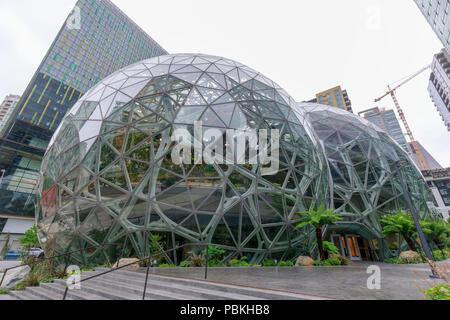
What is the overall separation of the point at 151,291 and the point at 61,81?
83.2 metres

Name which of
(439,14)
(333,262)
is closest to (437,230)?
(333,262)

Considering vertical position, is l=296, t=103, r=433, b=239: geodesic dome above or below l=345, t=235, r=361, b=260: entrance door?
above

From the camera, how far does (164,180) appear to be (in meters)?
9.23

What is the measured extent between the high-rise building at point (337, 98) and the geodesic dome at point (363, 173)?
97.6 m

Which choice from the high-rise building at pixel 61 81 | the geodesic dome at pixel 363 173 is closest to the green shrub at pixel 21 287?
the high-rise building at pixel 61 81

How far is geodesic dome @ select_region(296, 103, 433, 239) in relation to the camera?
642 inches

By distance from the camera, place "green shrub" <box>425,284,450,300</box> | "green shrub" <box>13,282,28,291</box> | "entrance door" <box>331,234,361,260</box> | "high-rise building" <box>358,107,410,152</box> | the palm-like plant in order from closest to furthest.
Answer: "green shrub" <box>425,284,450,300</box>
"green shrub" <box>13,282,28,291</box>
the palm-like plant
"entrance door" <box>331,234,361,260</box>
"high-rise building" <box>358,107,410,152</box>

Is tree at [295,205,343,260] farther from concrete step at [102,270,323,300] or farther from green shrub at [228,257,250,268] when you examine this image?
concrete step at [102,270,323,300]

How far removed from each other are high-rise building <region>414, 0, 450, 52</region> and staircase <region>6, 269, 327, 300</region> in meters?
47.7

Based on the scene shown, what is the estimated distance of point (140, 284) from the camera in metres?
6.08

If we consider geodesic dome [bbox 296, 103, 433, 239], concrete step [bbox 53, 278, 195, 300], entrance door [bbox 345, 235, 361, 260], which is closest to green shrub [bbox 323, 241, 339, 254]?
geodesic dome [bbox 296, 103, 433, 239]

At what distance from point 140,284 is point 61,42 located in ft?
310

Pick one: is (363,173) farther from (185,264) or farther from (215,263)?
(185,264)
